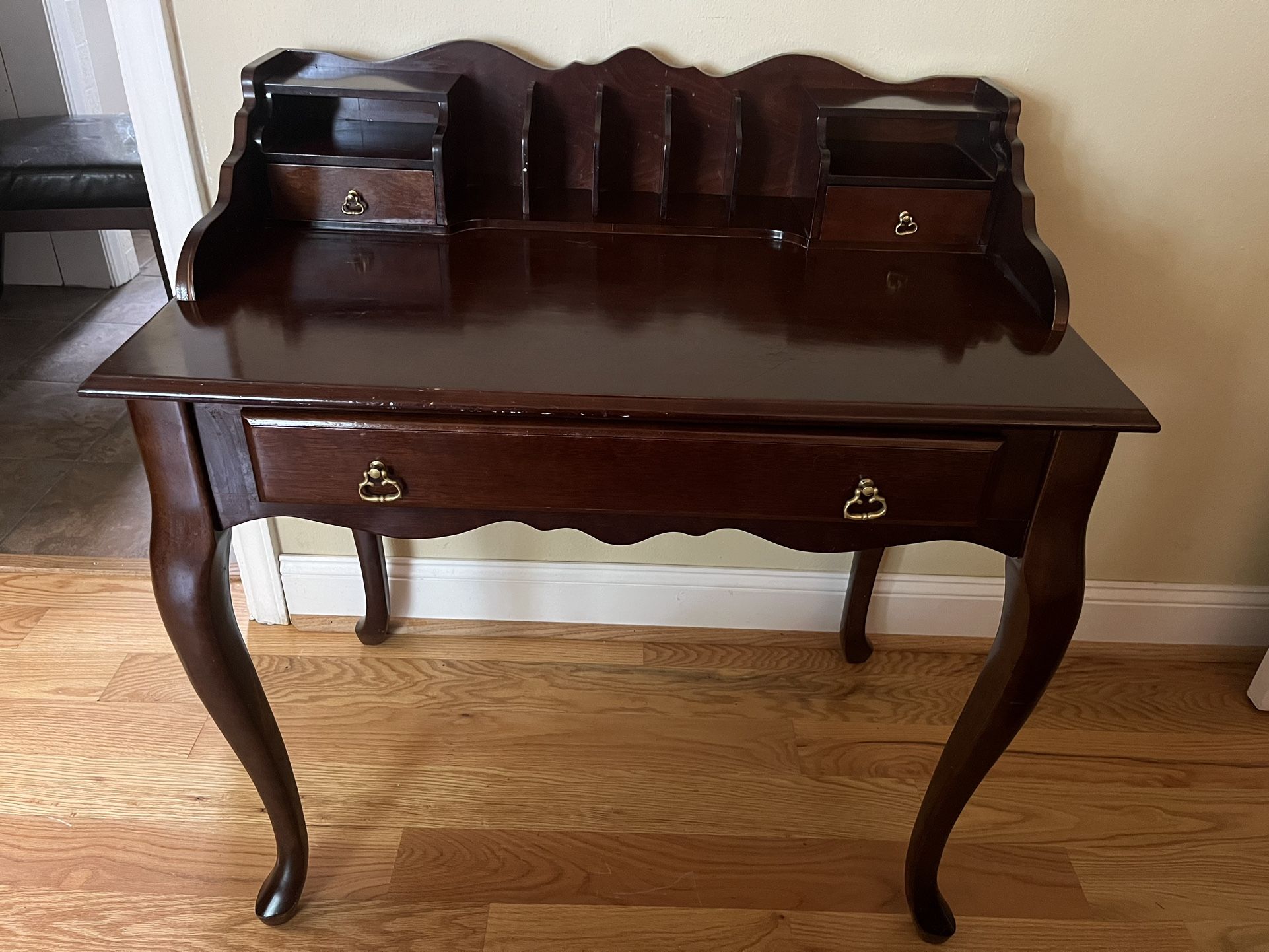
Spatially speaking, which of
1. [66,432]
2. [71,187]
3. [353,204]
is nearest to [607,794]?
[353,204]

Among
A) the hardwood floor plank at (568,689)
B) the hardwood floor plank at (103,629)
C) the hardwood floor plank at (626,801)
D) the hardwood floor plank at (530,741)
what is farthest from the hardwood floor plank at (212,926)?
A: the hardwood floor plank at (103,629)

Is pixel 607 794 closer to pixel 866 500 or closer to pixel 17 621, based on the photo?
pixel 866 500

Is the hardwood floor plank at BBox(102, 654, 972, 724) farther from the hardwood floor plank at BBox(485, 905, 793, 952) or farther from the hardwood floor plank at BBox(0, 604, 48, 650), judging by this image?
the hardwood floor plank at BBox(485, 905, 793, 952)

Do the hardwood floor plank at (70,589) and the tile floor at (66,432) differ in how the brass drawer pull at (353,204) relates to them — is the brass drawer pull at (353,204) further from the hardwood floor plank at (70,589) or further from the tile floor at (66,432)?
the tile floor at (66,432)

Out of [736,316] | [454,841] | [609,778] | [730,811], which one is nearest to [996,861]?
[730,811]

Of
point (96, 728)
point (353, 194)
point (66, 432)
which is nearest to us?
point (353, 194)

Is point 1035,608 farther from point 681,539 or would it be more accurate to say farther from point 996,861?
point 681,539

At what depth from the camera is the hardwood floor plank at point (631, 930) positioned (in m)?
1.31

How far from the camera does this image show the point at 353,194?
121 cm

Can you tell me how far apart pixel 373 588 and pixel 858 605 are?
90 cm

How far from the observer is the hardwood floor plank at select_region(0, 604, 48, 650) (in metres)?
1.77

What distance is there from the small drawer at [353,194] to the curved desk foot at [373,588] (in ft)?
1.92

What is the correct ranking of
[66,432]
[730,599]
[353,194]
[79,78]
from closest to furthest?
[353,194] → [730,599] → [66,432] → [79,78]

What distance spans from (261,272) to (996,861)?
4.47 feet
